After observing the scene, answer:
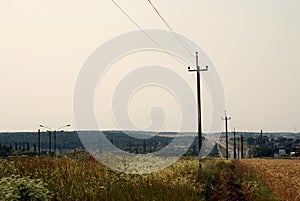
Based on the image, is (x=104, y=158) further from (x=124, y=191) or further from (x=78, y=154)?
(x=124, y=191)

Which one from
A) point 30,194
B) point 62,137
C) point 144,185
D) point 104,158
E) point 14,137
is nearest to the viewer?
point 30,194

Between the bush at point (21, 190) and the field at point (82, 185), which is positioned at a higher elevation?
the bush at point (21, 190)

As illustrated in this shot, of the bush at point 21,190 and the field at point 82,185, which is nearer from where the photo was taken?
the bush at point 21,190

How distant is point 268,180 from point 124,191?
12.9 meters

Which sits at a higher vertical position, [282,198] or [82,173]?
[82,173]

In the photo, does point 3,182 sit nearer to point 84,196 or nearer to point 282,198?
point 84,196

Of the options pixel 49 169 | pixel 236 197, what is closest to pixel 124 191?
pixel 49 169

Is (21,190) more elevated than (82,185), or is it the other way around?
(21,190)

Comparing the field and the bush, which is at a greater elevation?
the bush

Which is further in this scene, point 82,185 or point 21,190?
point 82,185

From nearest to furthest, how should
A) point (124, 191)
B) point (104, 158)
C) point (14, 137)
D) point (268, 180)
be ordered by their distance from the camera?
point (124, 191), point (104, 158), point (268, 180), point (14, 137)

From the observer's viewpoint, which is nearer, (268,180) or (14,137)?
(268,180)

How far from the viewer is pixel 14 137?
520 ft

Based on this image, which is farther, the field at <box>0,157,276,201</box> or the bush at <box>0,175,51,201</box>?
the field at <box>0,157,276,201</box>
